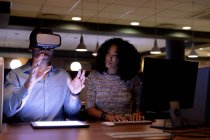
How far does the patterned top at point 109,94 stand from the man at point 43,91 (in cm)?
24

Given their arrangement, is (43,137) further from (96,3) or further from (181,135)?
(96,3)

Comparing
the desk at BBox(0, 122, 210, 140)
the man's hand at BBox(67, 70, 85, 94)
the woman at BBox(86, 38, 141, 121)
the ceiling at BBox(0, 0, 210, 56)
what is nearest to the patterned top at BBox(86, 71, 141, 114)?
the woman at BBox(86, 38, 141, 121)

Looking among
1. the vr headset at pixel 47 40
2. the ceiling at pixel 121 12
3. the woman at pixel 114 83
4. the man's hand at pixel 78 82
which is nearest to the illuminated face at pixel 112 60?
the woman at pixel 114 83

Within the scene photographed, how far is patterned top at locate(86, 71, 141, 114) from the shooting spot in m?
2.66

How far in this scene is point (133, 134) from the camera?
1.78 m

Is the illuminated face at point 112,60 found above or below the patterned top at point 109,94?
above

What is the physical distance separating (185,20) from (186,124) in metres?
6.25

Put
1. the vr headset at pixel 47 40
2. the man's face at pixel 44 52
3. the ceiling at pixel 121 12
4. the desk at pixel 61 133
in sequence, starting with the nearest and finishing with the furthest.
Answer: the desk at pixel 61 133, the vr headset at pixel 47 40, the man's face at pixel 44 52, the ceiling at pixel 121 12

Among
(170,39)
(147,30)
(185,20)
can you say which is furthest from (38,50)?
(170,39)

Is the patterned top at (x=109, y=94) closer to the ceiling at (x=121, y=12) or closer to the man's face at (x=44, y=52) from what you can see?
the man's face at (x=44, y=52)

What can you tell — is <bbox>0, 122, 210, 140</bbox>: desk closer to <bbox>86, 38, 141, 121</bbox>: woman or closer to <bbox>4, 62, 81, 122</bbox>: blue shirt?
<bbox>4, 62, 81, 122</bbox>: blue shirt

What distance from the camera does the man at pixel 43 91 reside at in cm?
215

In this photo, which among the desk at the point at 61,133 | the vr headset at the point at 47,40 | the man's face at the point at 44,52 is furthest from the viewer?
the man's face at the point at 44,52

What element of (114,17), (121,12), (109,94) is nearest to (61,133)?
(109,94)
